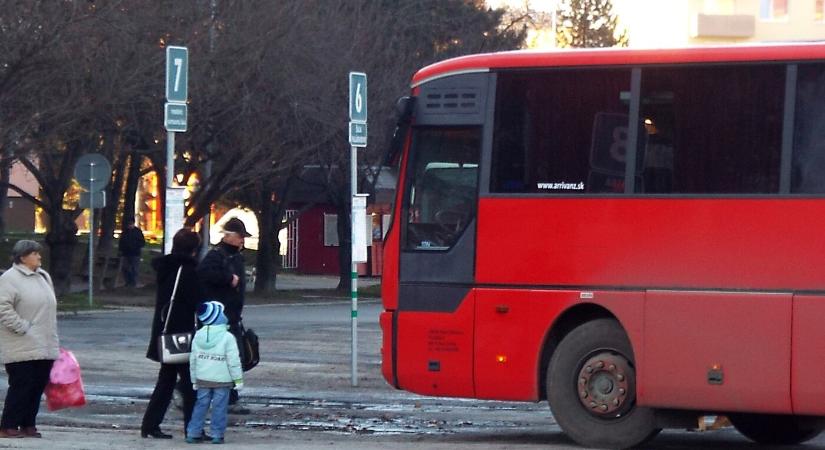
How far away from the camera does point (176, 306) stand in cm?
1278

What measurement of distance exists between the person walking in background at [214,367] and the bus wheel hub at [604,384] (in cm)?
274

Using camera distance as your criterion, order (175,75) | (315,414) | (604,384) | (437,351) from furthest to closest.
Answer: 1. (175,75)
2. (315,414)
3. (437,351)
4. (604,384)

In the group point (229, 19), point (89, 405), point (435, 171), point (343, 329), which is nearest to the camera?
point (435, 171)

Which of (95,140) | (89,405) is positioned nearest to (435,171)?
(89,405)

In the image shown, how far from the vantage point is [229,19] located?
3259 centimetres

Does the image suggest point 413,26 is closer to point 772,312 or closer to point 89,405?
point 89,405

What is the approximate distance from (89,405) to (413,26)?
30.2 meters

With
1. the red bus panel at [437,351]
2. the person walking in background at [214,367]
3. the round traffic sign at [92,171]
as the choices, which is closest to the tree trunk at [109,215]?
the round traffic sign at [92,171]

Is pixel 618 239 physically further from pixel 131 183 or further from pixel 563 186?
pixel 131 183

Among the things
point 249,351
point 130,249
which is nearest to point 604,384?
point 249,351

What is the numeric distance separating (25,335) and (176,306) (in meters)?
1.22

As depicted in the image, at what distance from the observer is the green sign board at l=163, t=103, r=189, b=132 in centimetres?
1557

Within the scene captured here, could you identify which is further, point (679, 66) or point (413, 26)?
point (413, 26)

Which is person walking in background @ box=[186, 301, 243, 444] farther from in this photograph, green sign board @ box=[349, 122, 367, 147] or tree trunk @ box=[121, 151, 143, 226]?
tree trunk @ box=[121, 151, 143, 226]
